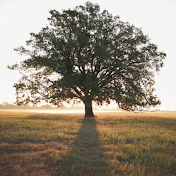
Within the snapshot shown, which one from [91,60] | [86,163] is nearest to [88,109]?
[91,60]

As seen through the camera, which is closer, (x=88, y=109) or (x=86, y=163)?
(x=86, y=163)

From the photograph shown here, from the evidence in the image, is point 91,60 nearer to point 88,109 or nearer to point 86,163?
point 88,109

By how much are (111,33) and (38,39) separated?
37.7ft

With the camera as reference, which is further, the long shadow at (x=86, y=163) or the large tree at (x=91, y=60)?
the large tree at (x=91, y=60)

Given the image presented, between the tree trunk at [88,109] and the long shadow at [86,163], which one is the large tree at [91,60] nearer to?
the tree trunk at [88,109]

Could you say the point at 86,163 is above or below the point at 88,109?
below

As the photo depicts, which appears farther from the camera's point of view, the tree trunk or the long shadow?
the tree trunk

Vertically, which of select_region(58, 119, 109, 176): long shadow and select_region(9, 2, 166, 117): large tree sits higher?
select_region(9, 2, 166, 117): large tree

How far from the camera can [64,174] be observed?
4922 millimetres

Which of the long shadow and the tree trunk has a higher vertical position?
the tree trunk

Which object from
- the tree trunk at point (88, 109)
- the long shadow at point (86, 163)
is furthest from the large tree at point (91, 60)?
the long shadow at point (86, 163)

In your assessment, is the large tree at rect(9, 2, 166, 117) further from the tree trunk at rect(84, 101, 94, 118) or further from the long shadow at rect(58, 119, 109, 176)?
the long shadow at rect(58, 119, 109, 176)

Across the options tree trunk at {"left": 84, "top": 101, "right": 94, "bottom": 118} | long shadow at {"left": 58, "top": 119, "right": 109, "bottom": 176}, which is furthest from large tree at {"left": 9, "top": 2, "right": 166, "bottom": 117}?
long shadow at {"left": 58, "top": 119, "right": 109, "bottom": 176}

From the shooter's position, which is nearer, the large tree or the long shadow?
the long shadow
